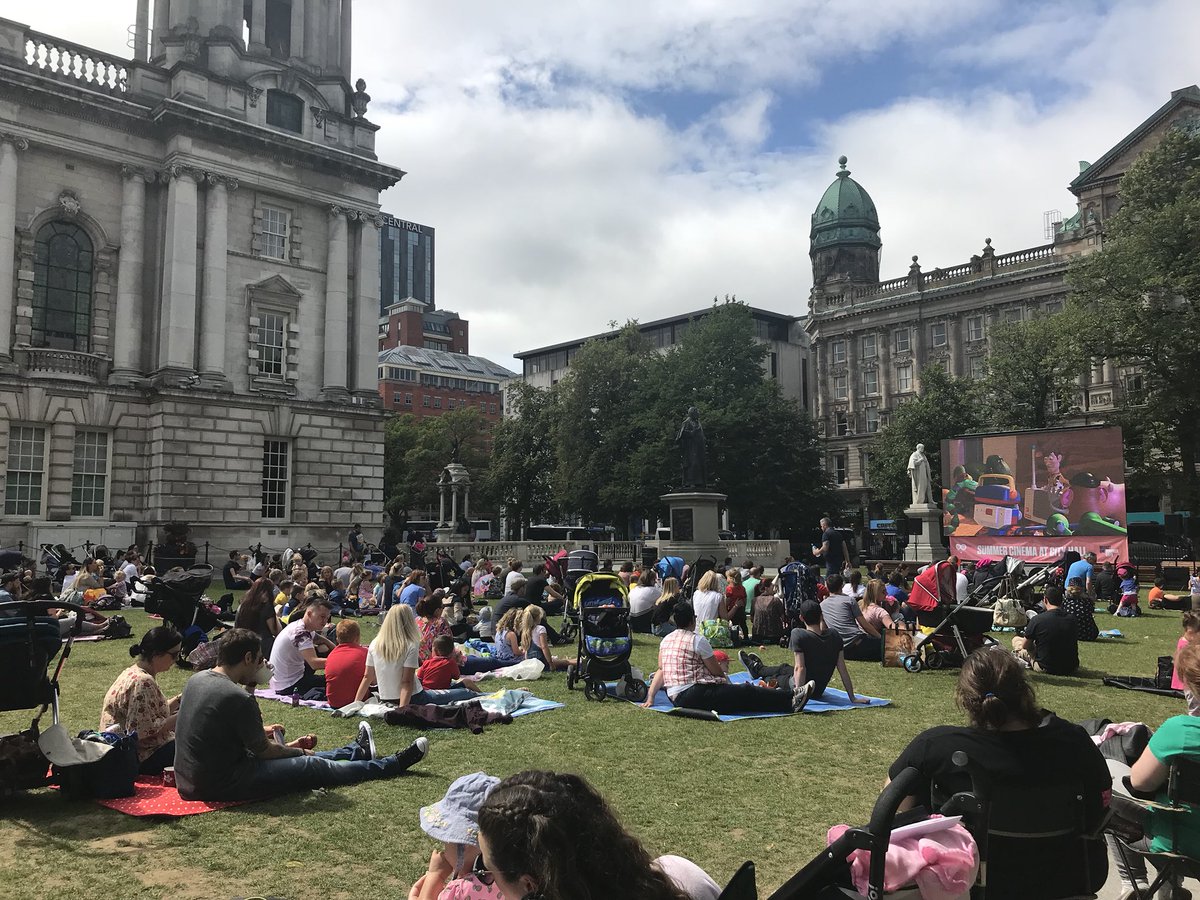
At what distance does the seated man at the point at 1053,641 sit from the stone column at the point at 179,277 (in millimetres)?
27701

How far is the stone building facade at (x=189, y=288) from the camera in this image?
29125 millimetres

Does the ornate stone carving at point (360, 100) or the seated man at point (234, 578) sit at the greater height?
the ornate stone carving at point (360, 100)

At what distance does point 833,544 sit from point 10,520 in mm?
25074

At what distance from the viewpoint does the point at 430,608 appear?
11680mm

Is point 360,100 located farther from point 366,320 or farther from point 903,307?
point 903,307

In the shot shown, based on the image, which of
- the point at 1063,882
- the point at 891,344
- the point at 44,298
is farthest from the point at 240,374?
the point at 891,344

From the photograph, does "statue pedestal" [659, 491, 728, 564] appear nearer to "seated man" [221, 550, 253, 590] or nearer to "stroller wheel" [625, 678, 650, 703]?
"seated man" [221, 550, 253, 590]

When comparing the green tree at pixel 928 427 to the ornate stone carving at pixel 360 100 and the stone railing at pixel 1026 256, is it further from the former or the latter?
the ornate stone carving at pixel 360 100

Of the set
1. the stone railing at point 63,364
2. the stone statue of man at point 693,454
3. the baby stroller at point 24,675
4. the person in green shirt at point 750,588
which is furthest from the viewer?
the stone statue of man at point 693,454

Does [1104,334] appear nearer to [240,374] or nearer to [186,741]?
[240,374]

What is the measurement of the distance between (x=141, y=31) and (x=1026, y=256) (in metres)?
55.5

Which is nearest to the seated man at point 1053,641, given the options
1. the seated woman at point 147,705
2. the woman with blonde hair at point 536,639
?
the woman with blonde hair at point 536,639

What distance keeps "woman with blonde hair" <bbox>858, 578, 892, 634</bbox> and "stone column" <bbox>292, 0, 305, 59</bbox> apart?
32.0 metres

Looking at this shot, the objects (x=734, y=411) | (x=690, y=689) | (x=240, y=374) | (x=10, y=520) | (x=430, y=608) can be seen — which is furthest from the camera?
(x=734, y=411)
